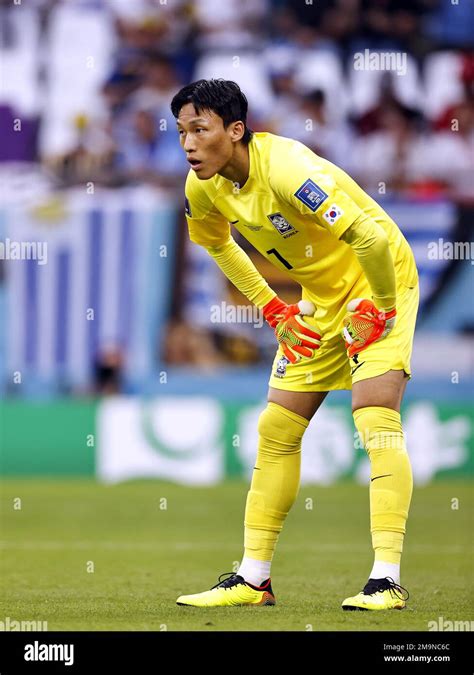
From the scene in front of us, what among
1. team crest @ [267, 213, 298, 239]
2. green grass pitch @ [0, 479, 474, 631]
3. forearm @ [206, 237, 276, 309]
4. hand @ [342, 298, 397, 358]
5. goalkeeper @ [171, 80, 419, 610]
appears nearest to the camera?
green grass pitch @ [0, 479, 474, 631]

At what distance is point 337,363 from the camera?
621 centimetres

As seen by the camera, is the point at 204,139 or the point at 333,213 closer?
the point at 333,213

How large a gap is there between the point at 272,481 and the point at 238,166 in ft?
5.02

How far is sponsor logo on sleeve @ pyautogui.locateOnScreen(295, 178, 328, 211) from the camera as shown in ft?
18.4

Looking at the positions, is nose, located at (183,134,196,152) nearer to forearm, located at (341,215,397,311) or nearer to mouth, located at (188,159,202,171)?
mouth, located at (188,159,202,171)

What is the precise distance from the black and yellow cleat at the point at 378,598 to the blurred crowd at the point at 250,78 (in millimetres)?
11467

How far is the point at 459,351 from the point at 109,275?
15.0 ft

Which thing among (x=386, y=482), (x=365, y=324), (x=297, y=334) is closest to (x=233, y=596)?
(x=386, y=482)

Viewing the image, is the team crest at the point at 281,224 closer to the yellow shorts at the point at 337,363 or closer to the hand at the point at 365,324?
the hand at the point at 365,324

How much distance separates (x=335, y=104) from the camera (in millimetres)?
18000

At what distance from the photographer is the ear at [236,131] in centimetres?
586

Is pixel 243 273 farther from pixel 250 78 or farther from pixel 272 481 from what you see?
pixel 250 78

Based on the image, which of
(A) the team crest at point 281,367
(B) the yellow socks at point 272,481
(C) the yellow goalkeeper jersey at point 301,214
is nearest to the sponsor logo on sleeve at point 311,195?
(C) the yellow goalkeeper jersey at point 301,214

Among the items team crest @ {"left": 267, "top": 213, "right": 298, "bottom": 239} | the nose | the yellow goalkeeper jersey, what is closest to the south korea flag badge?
the yellow goalkeeper jersey
